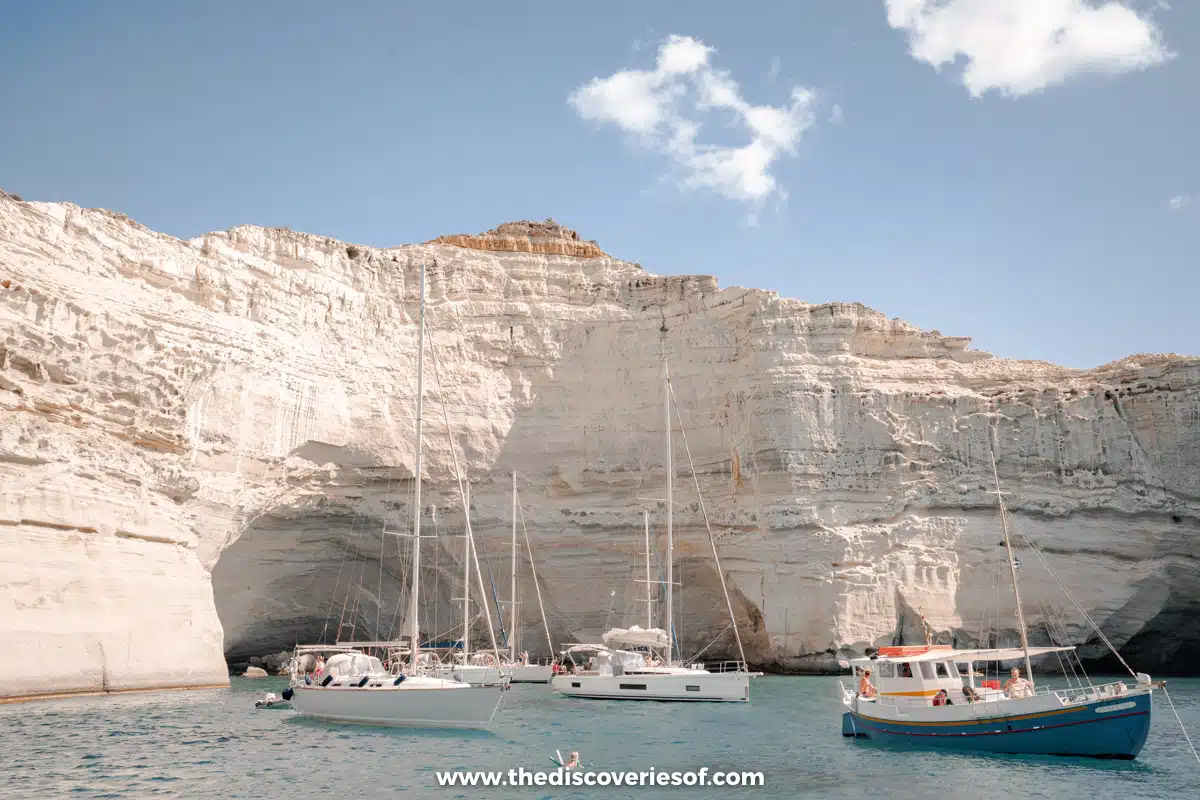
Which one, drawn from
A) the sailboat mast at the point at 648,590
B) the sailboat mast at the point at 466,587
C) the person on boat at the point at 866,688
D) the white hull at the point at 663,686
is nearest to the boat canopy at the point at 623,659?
the white hull at the point at 663,686

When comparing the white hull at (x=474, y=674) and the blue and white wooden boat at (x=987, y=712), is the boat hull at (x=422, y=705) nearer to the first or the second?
the blue and white wooden boat at (x=987, y=712)

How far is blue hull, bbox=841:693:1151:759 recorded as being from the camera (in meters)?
16.4

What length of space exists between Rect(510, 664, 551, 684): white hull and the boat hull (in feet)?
43.9

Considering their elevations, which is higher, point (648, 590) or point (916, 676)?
point (648, 590)

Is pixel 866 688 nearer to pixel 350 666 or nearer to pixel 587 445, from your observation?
pixel 350 666

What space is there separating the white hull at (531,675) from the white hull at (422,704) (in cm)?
1335

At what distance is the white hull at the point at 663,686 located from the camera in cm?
2552

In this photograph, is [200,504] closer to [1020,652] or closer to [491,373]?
[491,373]

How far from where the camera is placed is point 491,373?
126 ft

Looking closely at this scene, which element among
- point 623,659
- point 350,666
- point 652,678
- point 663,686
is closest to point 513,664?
point 623,659

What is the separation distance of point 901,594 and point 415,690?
20180 millimetres

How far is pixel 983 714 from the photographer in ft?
57.2

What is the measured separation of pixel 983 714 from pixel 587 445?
73.1 ft

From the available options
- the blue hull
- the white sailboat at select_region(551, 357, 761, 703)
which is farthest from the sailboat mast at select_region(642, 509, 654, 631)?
the blue hull
